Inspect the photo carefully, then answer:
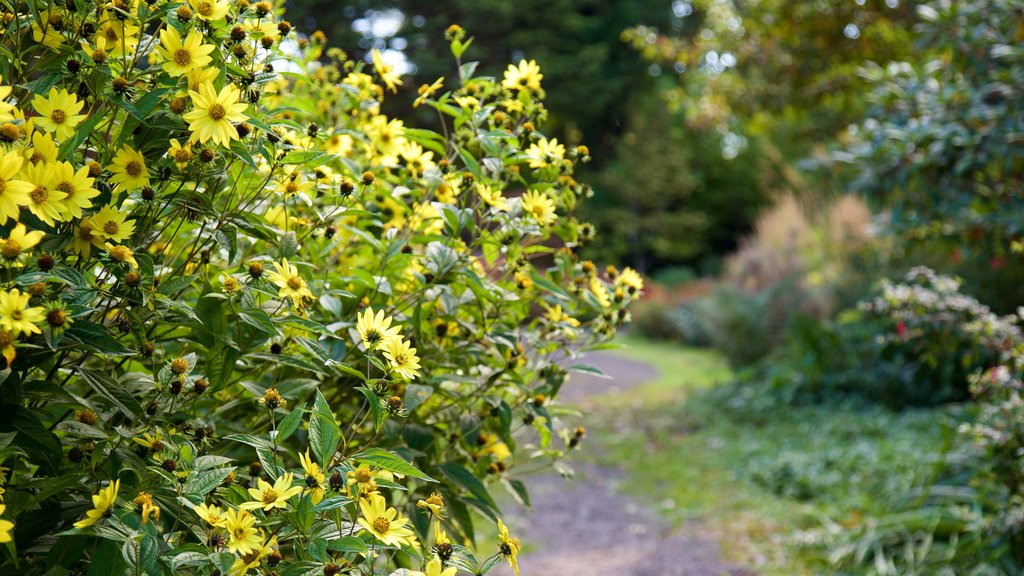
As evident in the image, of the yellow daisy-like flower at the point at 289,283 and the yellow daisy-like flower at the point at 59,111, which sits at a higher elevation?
the yellow daisy-like flower at the point at 59,111

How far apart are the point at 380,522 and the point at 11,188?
511 mm

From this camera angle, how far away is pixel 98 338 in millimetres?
921

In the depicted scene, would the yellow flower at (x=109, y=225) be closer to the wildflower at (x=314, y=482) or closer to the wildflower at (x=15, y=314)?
the wildflower at (x=15, y=314)

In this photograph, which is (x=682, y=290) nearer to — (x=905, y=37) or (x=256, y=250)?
(x=905, y=37)

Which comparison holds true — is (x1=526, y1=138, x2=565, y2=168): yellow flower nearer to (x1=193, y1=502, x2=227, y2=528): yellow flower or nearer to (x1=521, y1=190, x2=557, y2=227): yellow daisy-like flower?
(x1=521, y1=190, x2=557, y2=227): yellow daisy-like flower

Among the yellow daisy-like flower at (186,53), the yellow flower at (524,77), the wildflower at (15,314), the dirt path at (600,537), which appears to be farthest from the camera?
the dirt path at (600,537)

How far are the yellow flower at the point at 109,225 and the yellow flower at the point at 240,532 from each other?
0.35 m

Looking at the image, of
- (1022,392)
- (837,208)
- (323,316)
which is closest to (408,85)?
(837,208)

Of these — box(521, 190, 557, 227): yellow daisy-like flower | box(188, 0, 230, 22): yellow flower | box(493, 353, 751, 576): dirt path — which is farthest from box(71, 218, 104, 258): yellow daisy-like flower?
box(493, 353, 751, 576): dirt path

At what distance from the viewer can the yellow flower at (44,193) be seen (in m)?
0.86

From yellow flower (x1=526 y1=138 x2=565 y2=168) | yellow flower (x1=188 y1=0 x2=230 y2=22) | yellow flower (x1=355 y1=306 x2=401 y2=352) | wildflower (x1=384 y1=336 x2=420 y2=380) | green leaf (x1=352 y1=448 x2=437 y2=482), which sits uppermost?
yellow flower (x1=188 y1=0 x2=230 y2=22)

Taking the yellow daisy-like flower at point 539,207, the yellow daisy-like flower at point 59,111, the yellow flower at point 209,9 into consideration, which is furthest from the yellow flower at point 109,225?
the yellow daisy-like flower at point 539,207

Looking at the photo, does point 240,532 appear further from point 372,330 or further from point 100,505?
point 372,330

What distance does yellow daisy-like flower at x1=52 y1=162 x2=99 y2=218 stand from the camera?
0.88 meters
